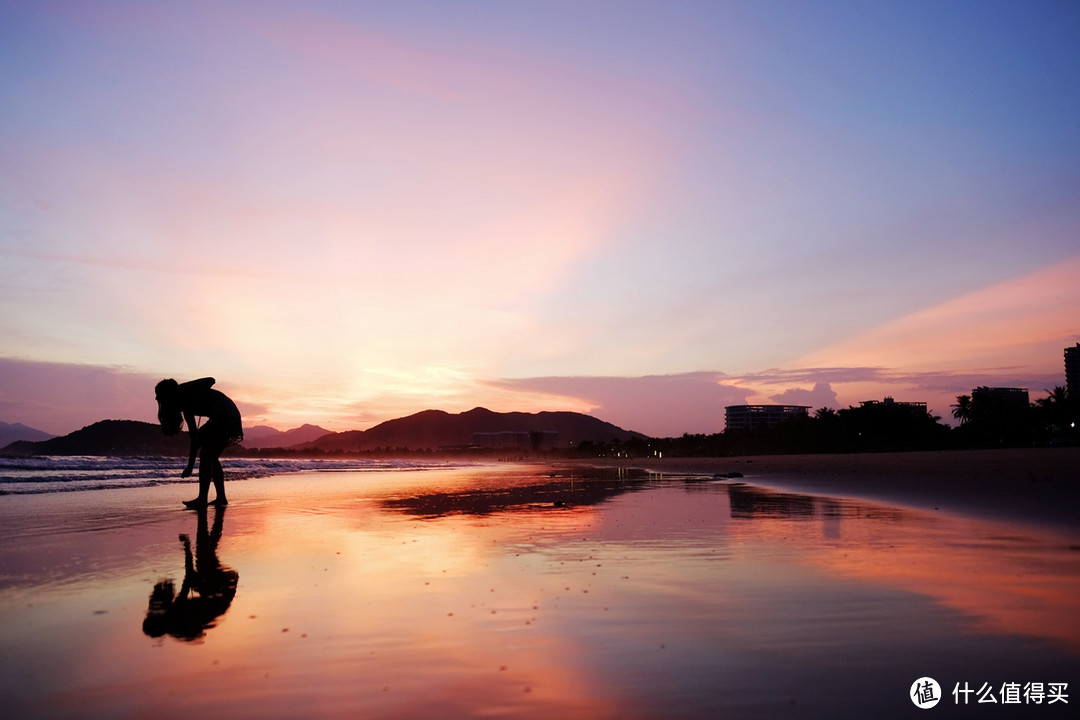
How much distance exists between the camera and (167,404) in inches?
635

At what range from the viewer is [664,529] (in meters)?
12.5

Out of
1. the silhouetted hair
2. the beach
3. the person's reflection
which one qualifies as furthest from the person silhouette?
the person's reflection

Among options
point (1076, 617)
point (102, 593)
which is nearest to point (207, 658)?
point (102, 593)

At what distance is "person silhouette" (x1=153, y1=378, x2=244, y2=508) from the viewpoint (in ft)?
53.0

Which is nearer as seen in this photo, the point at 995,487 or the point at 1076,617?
the point at 1076,617

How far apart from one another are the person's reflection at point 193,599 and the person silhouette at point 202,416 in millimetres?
7542

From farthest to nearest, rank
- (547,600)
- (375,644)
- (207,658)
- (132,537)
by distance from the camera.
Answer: (132,537) → (547,600) → (375,644) → (207,658)

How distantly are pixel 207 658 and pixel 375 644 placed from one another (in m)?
1.18

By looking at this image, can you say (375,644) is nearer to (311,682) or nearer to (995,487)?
(311,682)
